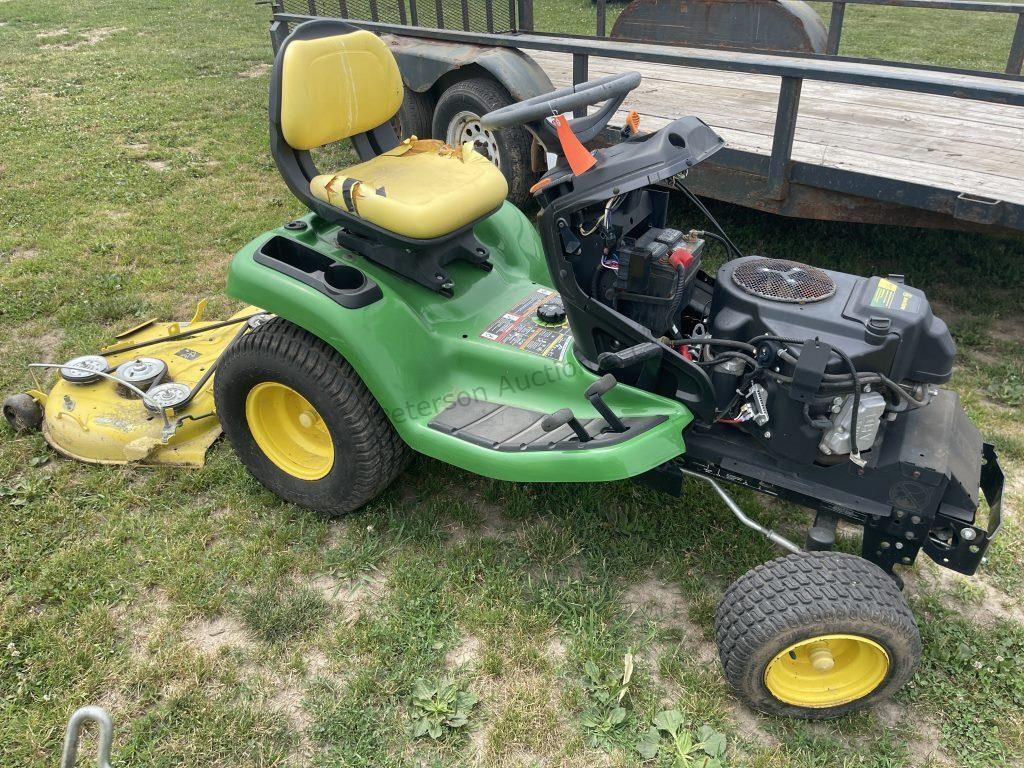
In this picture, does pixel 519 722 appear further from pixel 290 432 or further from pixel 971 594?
pixel 971 594

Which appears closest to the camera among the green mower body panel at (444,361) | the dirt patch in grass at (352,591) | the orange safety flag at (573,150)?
the orange safety flag at (573,150)

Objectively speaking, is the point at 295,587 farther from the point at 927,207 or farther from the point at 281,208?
the point at 281,208

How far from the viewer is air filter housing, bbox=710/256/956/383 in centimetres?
210

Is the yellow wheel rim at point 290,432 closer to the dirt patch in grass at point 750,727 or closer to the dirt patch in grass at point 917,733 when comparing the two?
the dirt patch in grass at point 750,727

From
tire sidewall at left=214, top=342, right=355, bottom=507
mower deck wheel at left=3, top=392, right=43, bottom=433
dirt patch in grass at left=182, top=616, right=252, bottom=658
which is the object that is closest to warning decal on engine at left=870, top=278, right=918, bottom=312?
tire sidewall at left=214, top=342, right=355, bottom=507

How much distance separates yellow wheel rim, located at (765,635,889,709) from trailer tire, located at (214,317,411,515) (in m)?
1.41

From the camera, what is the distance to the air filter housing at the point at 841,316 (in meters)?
2.10

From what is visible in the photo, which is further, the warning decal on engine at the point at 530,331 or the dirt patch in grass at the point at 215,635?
the warning decal on engine at the point at 530,331

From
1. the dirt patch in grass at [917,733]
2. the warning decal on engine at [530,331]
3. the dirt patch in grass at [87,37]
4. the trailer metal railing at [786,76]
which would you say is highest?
the trailer metal railing at [786,76]

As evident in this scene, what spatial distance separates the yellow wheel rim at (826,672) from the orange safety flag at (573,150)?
1445 mm

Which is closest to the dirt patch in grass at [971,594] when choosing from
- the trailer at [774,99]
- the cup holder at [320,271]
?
the trailer at [774,99]

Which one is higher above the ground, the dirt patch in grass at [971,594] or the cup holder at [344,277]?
the cup holder at [344,277]

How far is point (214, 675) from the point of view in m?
2.41

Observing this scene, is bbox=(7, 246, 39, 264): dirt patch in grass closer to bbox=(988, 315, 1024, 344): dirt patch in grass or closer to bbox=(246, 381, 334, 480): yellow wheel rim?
bbox=(246, 381, 334, 480): yellow wheel rim
